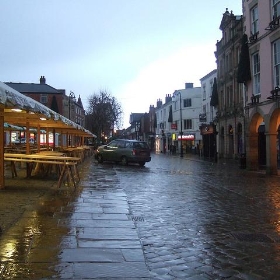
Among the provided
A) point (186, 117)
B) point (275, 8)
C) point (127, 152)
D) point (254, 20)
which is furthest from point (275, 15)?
point (186, 117)

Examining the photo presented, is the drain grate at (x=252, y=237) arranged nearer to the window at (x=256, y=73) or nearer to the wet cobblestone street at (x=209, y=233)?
the wet cobblestone street at (x=209, y=233)

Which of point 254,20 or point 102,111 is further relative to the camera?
point 102,111

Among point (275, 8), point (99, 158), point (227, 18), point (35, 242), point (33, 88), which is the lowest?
point (35, 242)

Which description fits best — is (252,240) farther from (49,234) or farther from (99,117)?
(99,117)

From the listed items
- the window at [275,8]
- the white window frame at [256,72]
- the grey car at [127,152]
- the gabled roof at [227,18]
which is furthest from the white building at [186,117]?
the window at [275,8]

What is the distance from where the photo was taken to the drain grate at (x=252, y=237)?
655 cm

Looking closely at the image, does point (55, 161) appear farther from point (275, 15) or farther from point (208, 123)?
point (208, 123)

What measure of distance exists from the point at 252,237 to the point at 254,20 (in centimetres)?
1885

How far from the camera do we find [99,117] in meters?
63.7

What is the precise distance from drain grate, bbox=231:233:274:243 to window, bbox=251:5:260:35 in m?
17.8

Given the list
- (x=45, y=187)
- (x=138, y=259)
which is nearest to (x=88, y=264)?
(x=138, y=259)

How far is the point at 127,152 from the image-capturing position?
27000mm

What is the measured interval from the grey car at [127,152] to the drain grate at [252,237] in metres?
19.8

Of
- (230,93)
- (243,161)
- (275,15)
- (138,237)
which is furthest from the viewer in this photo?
(230,93)
